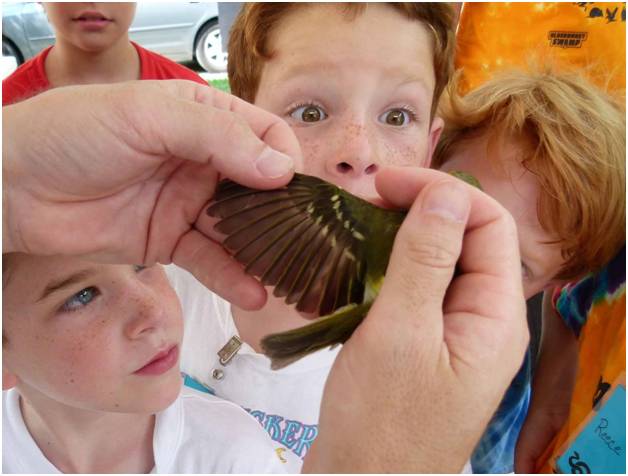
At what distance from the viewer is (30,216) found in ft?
2.48

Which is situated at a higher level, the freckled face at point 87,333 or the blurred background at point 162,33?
the freckled face at point 87,333

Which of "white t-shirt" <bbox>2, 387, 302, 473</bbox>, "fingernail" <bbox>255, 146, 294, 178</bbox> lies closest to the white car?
"white t-shirt" <bbox>2, 387, 302, 473</bbox>

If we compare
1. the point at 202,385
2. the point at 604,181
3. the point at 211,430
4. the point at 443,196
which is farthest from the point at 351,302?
the point at 604,181

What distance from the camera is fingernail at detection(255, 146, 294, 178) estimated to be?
2.15ft

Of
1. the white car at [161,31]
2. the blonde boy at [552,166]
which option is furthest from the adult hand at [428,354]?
the white car at [161,31]

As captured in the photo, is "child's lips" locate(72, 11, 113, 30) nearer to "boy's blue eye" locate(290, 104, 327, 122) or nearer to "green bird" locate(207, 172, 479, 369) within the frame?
"boy's blue eye" locate(290, 104, 327, 122)

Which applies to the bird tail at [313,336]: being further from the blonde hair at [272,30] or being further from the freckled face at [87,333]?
the blonde hair at [272,30]

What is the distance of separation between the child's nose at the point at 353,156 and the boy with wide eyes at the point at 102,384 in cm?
43

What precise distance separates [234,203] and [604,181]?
1053 mm

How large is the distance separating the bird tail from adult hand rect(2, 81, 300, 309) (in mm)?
167

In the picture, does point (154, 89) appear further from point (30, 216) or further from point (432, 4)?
point (432, 4)

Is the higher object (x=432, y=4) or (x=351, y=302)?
(x=432, y=4)

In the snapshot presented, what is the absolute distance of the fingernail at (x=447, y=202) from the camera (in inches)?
24.3

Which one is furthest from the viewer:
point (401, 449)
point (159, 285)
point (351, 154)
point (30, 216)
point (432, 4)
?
point (432, 4)
